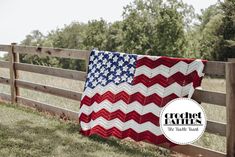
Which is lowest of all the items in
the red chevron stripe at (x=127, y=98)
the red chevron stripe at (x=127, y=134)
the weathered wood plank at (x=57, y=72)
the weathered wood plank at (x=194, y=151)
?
the weathered wood plank at (x=194, y=151)

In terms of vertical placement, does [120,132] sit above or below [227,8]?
below

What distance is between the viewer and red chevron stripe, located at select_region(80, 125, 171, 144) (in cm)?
599

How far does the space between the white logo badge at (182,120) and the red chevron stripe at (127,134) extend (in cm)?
18

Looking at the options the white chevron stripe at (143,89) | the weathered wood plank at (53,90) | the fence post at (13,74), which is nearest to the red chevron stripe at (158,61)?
the white chevron stripe at (143,89)

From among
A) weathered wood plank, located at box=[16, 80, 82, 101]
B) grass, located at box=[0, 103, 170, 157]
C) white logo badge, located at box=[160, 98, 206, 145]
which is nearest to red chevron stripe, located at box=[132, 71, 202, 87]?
white logo badge, located at box=[160, 98, 206, 145]

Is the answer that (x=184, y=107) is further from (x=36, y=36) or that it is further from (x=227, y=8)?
(x=36, y=36)

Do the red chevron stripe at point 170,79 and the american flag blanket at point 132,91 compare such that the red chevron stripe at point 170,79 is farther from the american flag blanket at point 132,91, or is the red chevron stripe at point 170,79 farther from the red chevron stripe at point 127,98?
the red chevron stripe at point 127,98

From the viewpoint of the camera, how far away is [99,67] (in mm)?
6977

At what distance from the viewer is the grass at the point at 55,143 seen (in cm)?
590

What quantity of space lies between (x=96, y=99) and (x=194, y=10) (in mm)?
48270

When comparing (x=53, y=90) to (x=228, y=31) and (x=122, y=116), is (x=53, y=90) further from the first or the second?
(x=228, y=31)

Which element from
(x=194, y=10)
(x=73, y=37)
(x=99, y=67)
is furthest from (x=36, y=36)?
(x=99, y=67)

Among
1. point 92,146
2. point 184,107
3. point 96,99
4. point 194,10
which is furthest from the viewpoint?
point 194,10

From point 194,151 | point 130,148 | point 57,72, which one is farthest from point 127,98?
point 57,72
